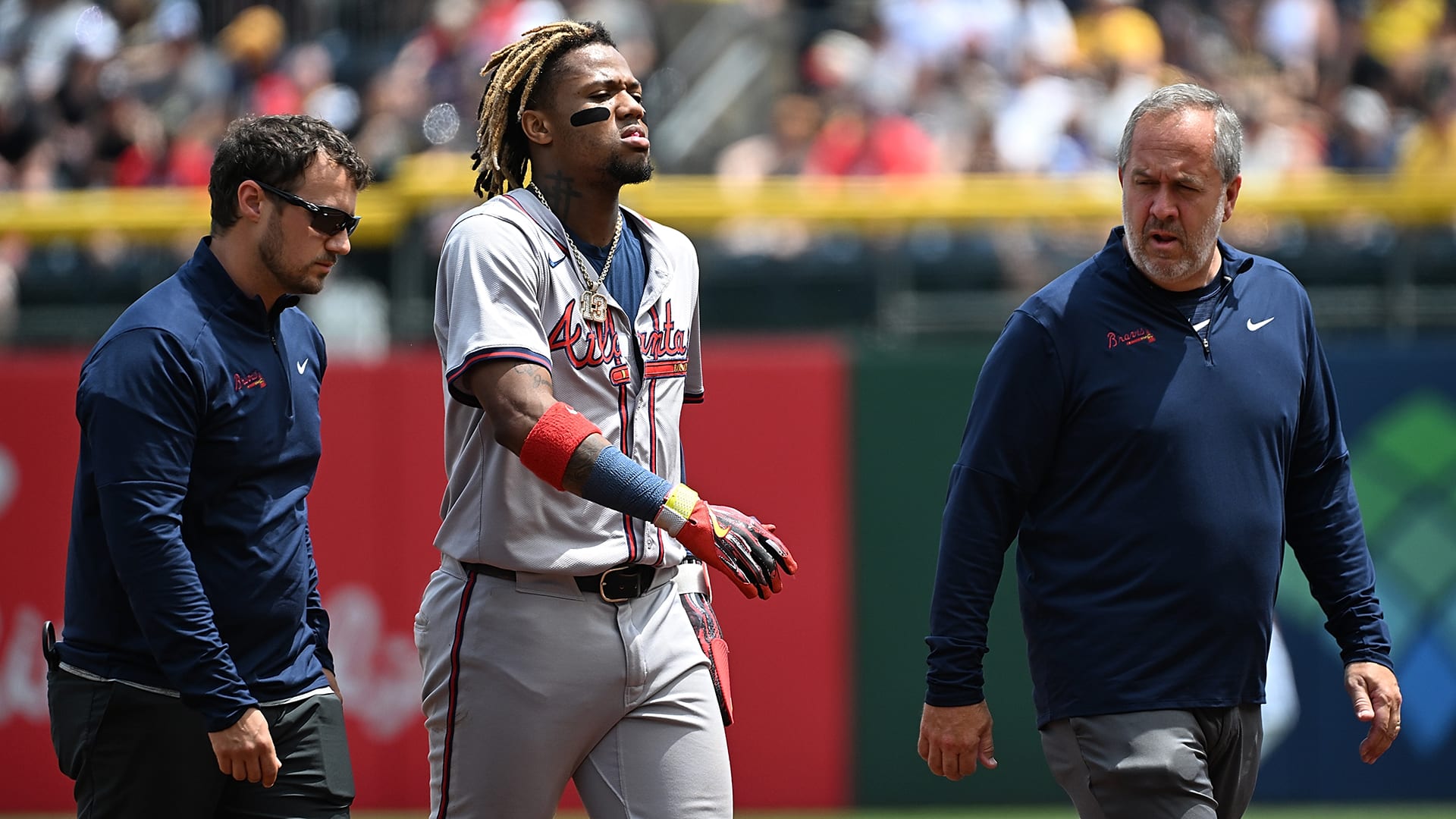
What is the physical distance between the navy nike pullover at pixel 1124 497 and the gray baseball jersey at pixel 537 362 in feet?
2.51

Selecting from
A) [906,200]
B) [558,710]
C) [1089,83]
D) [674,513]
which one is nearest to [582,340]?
[674,513]

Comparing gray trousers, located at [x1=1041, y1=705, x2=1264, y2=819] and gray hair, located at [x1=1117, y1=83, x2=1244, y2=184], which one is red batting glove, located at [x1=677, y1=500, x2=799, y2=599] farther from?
gray hair, located at [x1=1117, y1=83, x2=1244, y2=184]

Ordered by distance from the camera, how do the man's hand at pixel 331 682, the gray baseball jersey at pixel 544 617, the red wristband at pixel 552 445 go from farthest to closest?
the man's hand at pixel 331 682 < the gray baseball jersey at pixel 544 617 < the red wristband at pixel 552 445

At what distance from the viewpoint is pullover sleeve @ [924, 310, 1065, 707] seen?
3.95 meters

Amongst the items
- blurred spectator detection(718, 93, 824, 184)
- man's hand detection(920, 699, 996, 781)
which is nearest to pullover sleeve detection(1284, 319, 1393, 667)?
man's hand detection(920, 699, 996, 781)

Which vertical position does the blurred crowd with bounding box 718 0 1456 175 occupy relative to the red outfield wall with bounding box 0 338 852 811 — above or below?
above

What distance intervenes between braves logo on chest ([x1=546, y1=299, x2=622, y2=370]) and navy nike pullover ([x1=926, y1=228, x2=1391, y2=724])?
885 mm

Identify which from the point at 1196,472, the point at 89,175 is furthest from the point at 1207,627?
the point at 89,175

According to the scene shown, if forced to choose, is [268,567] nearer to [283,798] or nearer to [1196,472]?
[283,798]

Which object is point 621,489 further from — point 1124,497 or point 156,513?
point 1124,497

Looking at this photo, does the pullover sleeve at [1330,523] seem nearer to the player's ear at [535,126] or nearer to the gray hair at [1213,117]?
the gray hair at [1213,117]

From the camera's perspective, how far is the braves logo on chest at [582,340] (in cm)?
396

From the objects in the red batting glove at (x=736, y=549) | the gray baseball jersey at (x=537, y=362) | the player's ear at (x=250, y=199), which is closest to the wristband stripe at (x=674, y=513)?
the red batting glove at (x=736, y=549)

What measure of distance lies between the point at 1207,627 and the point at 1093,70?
26.6ft
